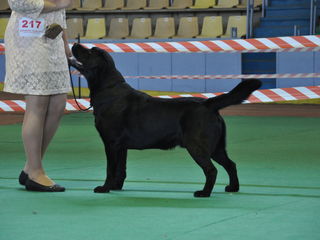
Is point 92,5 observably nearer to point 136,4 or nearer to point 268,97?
point 136,4

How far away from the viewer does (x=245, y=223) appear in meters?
4.39

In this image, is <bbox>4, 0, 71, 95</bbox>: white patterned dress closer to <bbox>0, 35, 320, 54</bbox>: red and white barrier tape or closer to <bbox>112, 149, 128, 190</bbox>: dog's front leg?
<bbox>112, 149, 128, 190</bbox>: dog's front leg

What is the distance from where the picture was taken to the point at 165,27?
1903 centimetres

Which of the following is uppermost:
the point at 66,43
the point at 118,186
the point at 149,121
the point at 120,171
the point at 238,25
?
the point at 66,43

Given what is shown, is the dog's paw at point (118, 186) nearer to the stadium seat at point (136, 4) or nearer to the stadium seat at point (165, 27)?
the stadium seat at point (165, 27)

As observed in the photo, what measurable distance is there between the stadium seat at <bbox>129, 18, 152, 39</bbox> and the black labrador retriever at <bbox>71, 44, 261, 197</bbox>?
13543 millimetres

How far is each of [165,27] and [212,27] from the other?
1.25 meters

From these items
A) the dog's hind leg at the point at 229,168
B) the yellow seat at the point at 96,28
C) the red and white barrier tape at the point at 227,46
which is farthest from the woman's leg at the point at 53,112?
the yellow seat at the point at 96,28

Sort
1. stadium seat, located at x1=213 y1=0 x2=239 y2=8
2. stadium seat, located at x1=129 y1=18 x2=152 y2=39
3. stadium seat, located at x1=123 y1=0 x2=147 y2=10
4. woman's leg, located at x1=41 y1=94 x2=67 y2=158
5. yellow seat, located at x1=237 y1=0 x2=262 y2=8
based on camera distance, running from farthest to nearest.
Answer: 1. stadium seat, located at x1=123 y1=0 x2=147 y2=10
2. stadium seat, located at x1=129 y1=18 x2=152 y2=39
3. stadium seat, located at x1=213 y1=0 x2=239 y2=8
4. yellow seat, located at x1=237 y1=0 x2=262 y2=8
5. woman's leg, located at x1=41 y1=94 x2=67 y2=158

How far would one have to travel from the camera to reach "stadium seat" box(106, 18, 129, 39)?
19688 millimetres

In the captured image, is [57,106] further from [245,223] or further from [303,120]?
[303,120]

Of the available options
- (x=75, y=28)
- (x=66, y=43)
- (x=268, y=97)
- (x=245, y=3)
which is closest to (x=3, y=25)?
(x=75, y=28)

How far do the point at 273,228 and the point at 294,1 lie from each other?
1442 cm

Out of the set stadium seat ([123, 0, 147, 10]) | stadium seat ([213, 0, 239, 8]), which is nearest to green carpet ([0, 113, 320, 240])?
stadium seat ([213, 0, 239, 8])
